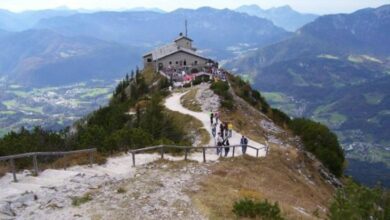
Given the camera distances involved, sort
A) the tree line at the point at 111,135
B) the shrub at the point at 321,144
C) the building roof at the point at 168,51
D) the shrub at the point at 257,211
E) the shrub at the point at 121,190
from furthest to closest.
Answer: the building roof at the point at 168,51 → the shrub at the point at 321,144 → the tree line at the point at 111,135 → the shrub at the point at 121,190 → the shrub at the point at 257,211

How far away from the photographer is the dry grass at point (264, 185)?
21453mm

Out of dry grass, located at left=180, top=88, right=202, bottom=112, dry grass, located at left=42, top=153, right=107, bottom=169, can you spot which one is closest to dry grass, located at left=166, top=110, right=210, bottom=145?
dry grass, located at left=180, top=88, right=202, bottom=112

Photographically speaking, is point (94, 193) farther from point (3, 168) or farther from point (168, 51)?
point (168, 51)

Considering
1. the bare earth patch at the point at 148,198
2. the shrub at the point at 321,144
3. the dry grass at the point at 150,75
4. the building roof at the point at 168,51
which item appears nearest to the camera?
the bare earth patch at the point at 148,198

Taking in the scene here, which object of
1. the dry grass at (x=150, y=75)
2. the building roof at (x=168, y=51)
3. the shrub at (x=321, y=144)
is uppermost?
the building roof at (x=168, y=51)

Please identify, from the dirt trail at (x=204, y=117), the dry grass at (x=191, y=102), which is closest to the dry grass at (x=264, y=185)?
the dirt trail at (x=204, y=117)

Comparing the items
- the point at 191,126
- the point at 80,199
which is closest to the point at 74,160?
the point at 80,199

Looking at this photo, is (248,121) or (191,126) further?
(248,121)

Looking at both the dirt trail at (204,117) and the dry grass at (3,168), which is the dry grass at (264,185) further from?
the dry grass at (3,168)

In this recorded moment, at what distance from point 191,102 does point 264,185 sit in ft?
114

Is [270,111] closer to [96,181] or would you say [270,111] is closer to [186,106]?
[186,106]

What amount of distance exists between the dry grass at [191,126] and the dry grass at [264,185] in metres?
7.62

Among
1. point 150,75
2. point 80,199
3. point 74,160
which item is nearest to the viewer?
point 80,199

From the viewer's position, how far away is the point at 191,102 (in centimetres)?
6322
